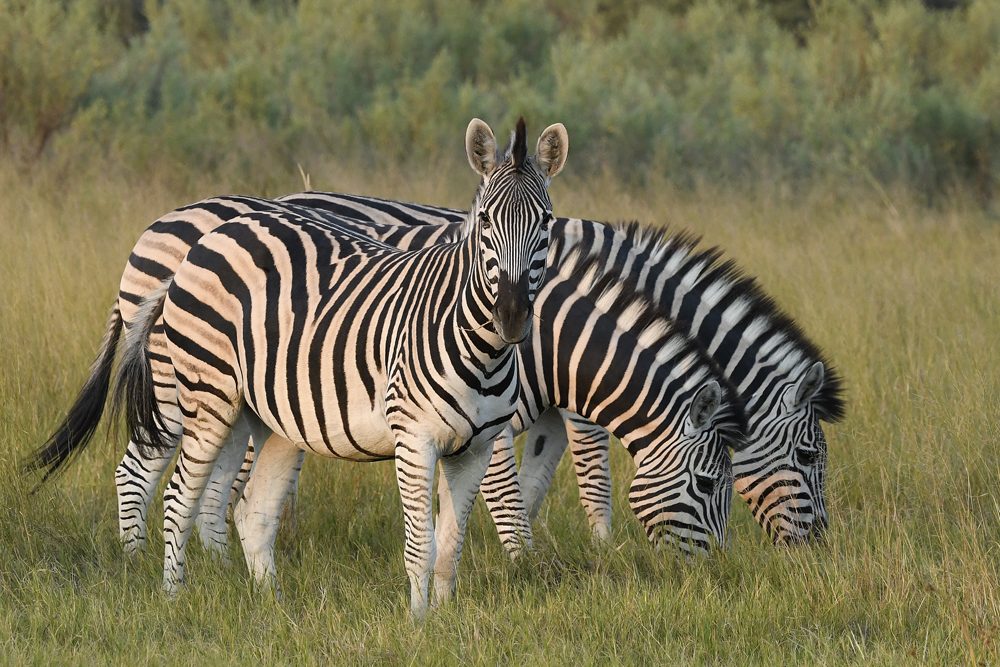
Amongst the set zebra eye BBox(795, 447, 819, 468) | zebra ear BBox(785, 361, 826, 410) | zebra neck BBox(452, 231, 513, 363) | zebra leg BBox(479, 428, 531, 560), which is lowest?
zebra leg BBox(479, 428, 531, 560)

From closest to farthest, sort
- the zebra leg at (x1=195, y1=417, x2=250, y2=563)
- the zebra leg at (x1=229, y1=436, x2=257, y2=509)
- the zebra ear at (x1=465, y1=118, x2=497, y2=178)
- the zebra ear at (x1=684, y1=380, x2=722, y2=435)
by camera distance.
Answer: the zebra ear at (x1=465, y1=118, x2=497, y2=178) → the zebra ear at (x1=684, y1=380, x2=722, y2=435) → the zebra leg at (x1=195, y1=417, x2=250, y2=563) → the zebra leg at (x1=229, y1=436, x2=257, y2=509)

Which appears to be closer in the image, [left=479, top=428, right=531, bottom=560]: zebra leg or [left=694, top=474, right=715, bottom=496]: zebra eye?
[left=694, top=474, right=715, bottom=496]: zebra eye

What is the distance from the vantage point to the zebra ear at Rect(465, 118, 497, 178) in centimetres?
400

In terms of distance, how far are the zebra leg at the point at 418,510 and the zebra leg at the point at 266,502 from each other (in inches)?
28.1

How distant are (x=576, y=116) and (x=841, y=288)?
19.5 feet

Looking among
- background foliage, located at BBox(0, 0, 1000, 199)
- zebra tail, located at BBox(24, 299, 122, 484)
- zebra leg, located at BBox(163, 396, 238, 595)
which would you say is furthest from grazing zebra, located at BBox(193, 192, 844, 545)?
background foliage, located at BBox(0, 0, 1000, 199)

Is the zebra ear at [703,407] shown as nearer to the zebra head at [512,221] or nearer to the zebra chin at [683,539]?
the zebra chin at [683,539]

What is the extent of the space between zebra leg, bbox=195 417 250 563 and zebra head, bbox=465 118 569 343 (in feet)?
5.07

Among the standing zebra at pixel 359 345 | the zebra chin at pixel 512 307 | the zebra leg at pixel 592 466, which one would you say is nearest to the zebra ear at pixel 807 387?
the zebra leg at pixel 592 466

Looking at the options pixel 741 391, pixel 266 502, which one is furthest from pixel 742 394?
pixel 266 502

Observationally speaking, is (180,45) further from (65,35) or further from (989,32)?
(989,32)

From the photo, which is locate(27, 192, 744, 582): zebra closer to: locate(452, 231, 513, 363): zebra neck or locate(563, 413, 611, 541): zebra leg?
locate(563, 413, 611, 541): zebra leg

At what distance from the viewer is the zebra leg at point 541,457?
5637 mm

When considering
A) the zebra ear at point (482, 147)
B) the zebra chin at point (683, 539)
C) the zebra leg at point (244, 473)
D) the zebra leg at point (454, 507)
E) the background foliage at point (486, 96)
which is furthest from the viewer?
the background foliage at point (486, 96)
